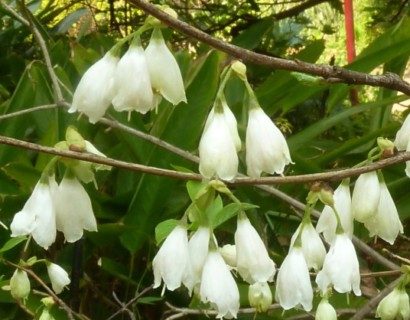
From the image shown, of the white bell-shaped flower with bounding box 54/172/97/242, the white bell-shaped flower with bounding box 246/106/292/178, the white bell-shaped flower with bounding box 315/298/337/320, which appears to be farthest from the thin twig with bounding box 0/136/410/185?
the white bell-shaped flower with bounding box 315/298/337/320

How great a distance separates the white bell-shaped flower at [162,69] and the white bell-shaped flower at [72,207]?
20cm

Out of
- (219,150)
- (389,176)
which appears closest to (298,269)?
(219,150)

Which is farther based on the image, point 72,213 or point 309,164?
point 309,164

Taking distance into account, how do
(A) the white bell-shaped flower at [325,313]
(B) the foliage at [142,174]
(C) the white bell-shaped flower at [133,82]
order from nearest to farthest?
(C) the white bell-shaped flower at [133,82] → (A) the white bell-shaped flower at [325,313] → (B) the foliage at [142,174]

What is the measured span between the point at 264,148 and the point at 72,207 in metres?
0.30

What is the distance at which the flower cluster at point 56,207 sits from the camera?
1.13 metres

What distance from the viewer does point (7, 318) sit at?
1945mm

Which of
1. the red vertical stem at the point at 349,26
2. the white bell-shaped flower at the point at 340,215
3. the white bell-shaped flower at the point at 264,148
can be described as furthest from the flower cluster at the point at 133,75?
the red vertical stem at the point at 349,26

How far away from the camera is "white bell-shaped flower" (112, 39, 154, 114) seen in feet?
3.33

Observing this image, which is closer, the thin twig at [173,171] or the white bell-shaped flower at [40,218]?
the thin twig at [173,171]

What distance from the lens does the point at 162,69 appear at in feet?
3.46

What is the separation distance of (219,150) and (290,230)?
1.27m

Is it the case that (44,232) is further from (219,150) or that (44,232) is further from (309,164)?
(309,164)

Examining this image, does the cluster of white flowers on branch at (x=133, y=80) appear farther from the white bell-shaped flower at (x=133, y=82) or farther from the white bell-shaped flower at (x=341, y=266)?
the white bell-shaped flower at (x=341, y=266)
